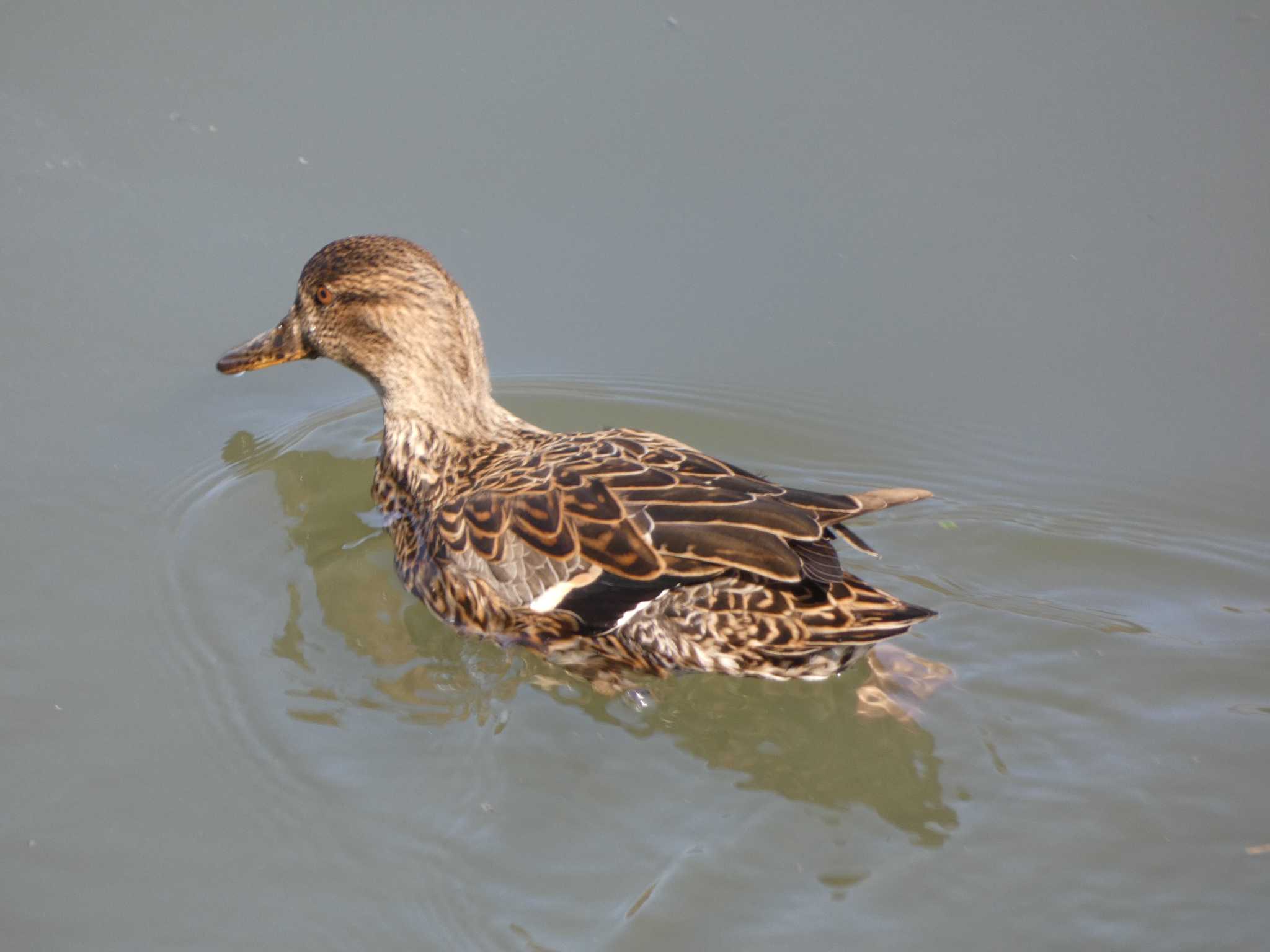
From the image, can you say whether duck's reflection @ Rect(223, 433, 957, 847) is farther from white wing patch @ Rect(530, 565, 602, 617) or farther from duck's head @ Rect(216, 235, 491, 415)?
duck's head @ Rect(216, 235, 491, 415)

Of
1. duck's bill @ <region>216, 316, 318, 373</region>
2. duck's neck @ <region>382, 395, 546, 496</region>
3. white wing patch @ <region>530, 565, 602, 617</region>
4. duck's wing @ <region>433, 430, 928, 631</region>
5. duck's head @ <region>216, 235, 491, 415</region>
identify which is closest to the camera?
duck's wing @ <region>433, 430, 928, 631</region>

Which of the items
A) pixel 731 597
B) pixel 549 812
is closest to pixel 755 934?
pixel 549 812

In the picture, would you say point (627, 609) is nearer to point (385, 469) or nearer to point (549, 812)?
point (549, 812)

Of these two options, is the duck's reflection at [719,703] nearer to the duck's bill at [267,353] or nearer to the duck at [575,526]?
the duck at [575,526]

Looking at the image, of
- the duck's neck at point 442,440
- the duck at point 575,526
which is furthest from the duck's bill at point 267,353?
the duck's neck at point 442,440

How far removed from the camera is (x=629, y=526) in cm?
472

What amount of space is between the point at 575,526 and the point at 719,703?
2.87 ft

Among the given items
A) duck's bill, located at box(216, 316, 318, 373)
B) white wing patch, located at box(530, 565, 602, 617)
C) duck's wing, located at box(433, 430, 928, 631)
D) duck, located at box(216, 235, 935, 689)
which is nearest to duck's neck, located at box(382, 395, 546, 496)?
duck, located at box(216, 235, 935, 689)

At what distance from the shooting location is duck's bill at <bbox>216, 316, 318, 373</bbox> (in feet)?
20.4

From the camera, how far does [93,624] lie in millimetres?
5242

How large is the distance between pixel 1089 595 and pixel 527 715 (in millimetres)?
2373

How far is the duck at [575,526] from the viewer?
4.57 metres

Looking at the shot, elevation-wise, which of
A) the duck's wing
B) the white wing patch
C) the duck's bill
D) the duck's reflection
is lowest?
the duck's reflection

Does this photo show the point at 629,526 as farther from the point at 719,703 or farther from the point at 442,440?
the point at 442,440
